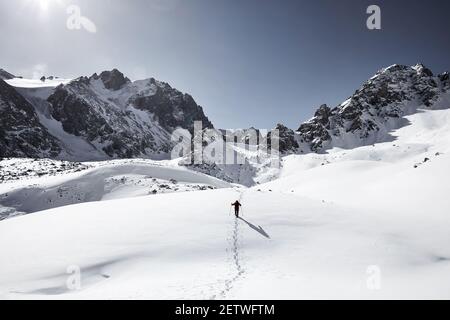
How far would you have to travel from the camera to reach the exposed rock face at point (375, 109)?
155 m

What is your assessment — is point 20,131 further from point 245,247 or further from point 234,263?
point 234,263

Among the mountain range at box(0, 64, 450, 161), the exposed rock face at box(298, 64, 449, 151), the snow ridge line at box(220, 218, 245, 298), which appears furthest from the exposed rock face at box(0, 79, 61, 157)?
the snow ridge line at box(220, 218, 245, 298)

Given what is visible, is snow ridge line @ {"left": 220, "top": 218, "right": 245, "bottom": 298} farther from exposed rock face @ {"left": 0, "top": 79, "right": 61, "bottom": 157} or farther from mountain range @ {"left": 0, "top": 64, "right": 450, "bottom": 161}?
exposed rock face @ {"left": 0, "top": 79, "right": 61, "bottom": 157}

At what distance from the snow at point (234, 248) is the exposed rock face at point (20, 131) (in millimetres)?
129522

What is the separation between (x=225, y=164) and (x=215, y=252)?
4217 inches

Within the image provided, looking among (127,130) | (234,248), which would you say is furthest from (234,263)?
(127,130)

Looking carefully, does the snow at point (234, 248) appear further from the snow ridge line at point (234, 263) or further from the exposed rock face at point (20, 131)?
the exposed rock face at point (20, 131)

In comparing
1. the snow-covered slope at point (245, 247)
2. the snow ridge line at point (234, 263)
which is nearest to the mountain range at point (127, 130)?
the snow-covered slope at point (245, 247)

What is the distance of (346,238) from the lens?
18.2 metres

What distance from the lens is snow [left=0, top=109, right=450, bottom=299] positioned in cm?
1235

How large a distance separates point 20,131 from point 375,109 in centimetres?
17119

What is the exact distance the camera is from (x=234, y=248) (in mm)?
17203

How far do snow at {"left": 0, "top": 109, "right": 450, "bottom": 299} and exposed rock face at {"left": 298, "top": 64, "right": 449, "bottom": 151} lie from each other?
131m
